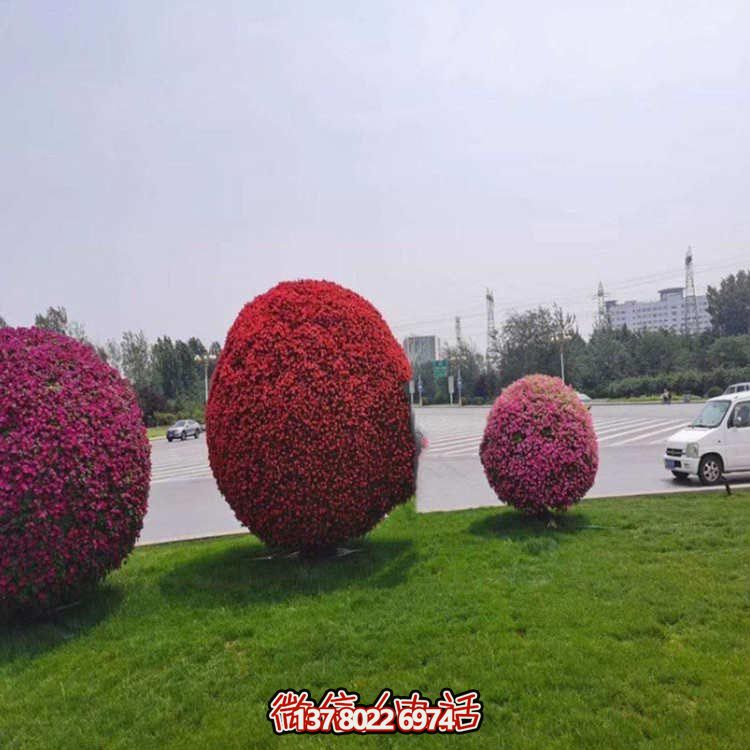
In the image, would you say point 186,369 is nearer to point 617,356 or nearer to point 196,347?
point 196,347

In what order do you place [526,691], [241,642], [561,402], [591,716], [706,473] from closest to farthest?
1. [591,716]
2. [526,691]
3. [241,642]
4. [561,402]
5. [706,473]

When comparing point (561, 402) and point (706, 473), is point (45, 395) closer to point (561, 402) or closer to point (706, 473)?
point (561, 402)

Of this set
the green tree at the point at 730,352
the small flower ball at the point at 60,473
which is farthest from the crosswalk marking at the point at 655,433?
the green tree at the point at 730,352

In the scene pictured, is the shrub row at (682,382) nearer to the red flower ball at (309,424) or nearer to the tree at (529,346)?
the tree at (529,346)

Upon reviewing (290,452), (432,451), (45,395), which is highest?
(45,395)

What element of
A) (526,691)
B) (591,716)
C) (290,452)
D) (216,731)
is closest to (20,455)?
(290,452)

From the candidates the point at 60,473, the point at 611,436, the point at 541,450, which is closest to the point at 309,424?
the point at 60,473

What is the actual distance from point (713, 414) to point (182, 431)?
33985 mm

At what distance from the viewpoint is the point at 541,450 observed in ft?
23.9

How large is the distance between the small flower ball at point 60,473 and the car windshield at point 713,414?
1029 cm

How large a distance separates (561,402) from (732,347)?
54363 mm

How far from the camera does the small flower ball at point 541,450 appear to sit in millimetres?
7289

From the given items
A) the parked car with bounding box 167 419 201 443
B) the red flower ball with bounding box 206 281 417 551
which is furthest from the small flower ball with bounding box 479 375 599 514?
the parked car with bounding box 167 419 201 443

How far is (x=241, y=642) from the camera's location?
447 centimetres
